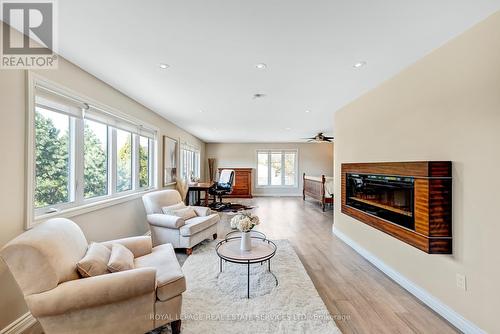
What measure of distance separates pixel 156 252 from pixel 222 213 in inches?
154

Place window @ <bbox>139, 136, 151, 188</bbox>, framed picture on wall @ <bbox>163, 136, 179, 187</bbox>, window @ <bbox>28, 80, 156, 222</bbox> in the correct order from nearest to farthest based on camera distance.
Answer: window @ <bbox>28, 80, 156, 222</bbox> < window @ <bbox>139, 136, 151, 188</bbox> < framed picture on wall @ <bbox>163, 136, 179, 187</bbox>

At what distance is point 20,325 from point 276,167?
874cm

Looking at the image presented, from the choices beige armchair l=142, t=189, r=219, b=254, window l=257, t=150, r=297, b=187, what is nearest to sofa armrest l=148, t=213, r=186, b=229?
beige armchair l=142, t=189, r=219, b=254

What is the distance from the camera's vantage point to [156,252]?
89.7 inches

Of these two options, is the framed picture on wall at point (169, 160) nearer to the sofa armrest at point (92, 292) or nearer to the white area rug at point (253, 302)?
the white area rug at point (253, 302)

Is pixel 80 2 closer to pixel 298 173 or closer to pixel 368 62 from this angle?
pixel 368 62

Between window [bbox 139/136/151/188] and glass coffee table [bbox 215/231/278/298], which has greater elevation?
window [bbox 139/136/151/188]

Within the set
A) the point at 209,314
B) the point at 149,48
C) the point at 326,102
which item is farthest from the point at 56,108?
the point at 326,102

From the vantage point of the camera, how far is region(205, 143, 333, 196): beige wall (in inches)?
387

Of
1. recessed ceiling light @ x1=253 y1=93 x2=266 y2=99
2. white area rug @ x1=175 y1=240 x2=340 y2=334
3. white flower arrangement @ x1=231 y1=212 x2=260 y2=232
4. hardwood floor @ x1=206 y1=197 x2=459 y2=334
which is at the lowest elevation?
hardwood floor @ x1=206 y1=197 x2=459 y2=334

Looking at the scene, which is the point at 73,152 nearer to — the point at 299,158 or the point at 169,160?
the point at 169,160

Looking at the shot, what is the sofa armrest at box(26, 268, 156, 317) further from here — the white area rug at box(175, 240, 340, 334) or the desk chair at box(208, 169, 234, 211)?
the desk chair at box(208, 169, 234, 211)

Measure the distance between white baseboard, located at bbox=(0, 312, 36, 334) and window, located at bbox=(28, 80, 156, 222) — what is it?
2.52ft

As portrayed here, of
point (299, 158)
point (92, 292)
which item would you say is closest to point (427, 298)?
point (92, 292)
